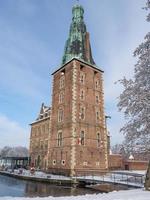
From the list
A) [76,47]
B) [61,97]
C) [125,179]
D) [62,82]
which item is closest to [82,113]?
[61,97]

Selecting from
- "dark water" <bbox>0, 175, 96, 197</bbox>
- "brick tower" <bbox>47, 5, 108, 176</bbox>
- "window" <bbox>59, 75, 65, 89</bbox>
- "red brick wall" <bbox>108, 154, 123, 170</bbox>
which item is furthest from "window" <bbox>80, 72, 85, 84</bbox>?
"dark water" <bbox>0, 175, 96, 197</bbox>

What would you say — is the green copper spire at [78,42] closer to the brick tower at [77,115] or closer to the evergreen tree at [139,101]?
the brick tower at [77,115]

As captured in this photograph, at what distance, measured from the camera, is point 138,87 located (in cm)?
1361

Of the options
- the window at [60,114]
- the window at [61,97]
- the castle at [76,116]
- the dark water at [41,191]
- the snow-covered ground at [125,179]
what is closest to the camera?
the dark water at [41,191]

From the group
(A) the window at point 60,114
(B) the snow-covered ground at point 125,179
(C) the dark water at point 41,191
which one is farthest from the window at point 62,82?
(C) the dark water at point 41,191

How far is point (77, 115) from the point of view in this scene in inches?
1409

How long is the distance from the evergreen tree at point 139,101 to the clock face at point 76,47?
1134 inches

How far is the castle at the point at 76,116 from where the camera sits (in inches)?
1358

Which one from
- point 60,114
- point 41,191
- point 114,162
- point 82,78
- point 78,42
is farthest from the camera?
point 114,162

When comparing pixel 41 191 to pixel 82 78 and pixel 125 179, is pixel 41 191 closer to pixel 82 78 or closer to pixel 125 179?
pixel 125 179

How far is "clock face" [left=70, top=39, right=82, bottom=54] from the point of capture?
1665 inches

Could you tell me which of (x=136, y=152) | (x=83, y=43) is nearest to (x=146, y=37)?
(x=136, y=152)

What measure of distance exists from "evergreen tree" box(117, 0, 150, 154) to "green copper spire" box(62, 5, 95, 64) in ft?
91.1

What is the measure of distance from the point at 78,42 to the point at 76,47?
135 centimetres
